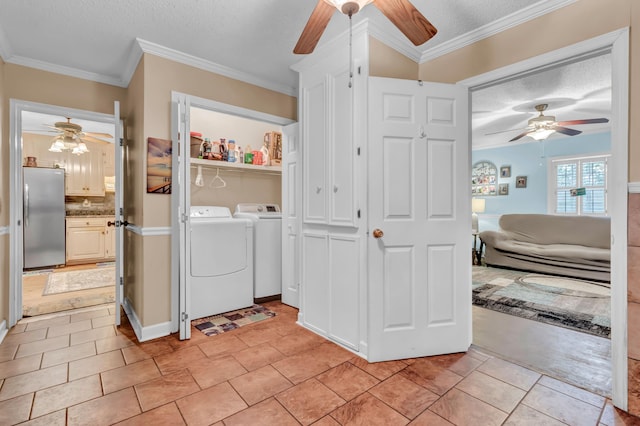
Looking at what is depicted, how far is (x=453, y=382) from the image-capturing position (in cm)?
198

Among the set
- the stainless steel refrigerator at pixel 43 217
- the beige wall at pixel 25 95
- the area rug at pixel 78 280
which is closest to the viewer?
the beige wall at pixel 25 95

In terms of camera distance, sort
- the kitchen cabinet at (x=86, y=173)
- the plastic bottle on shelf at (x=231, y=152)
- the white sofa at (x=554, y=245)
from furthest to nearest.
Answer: the kitchen cabinet at (x=86, y=173), the white sofa at (x=554, y=245), the plastic bottle on shelf at (x=231, y=152)

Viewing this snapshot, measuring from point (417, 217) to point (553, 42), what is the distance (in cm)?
140

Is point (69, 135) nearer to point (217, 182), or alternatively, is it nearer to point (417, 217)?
point (217, 182)

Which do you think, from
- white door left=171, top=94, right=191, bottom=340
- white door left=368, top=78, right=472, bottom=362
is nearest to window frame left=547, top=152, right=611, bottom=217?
white door left=368, top=78, right=472, bottom=362

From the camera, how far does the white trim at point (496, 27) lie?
6.64ft

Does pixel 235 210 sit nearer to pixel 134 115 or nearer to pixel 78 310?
pixel 134 115

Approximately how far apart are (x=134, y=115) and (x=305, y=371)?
265 centimetres

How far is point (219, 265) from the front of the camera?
3.19m

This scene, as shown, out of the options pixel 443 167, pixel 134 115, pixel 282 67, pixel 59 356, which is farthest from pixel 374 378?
pixel 134 115

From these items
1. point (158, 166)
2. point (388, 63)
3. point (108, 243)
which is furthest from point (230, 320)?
point (108, 243)

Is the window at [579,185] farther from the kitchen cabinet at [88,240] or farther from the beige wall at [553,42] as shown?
the kitchen cabinet at [88,240]

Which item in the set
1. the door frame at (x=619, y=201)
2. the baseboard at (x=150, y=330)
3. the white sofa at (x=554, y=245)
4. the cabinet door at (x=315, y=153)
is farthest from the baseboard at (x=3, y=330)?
the white sofa at (x=554, y=245)

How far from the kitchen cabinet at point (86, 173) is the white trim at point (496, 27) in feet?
19.9
